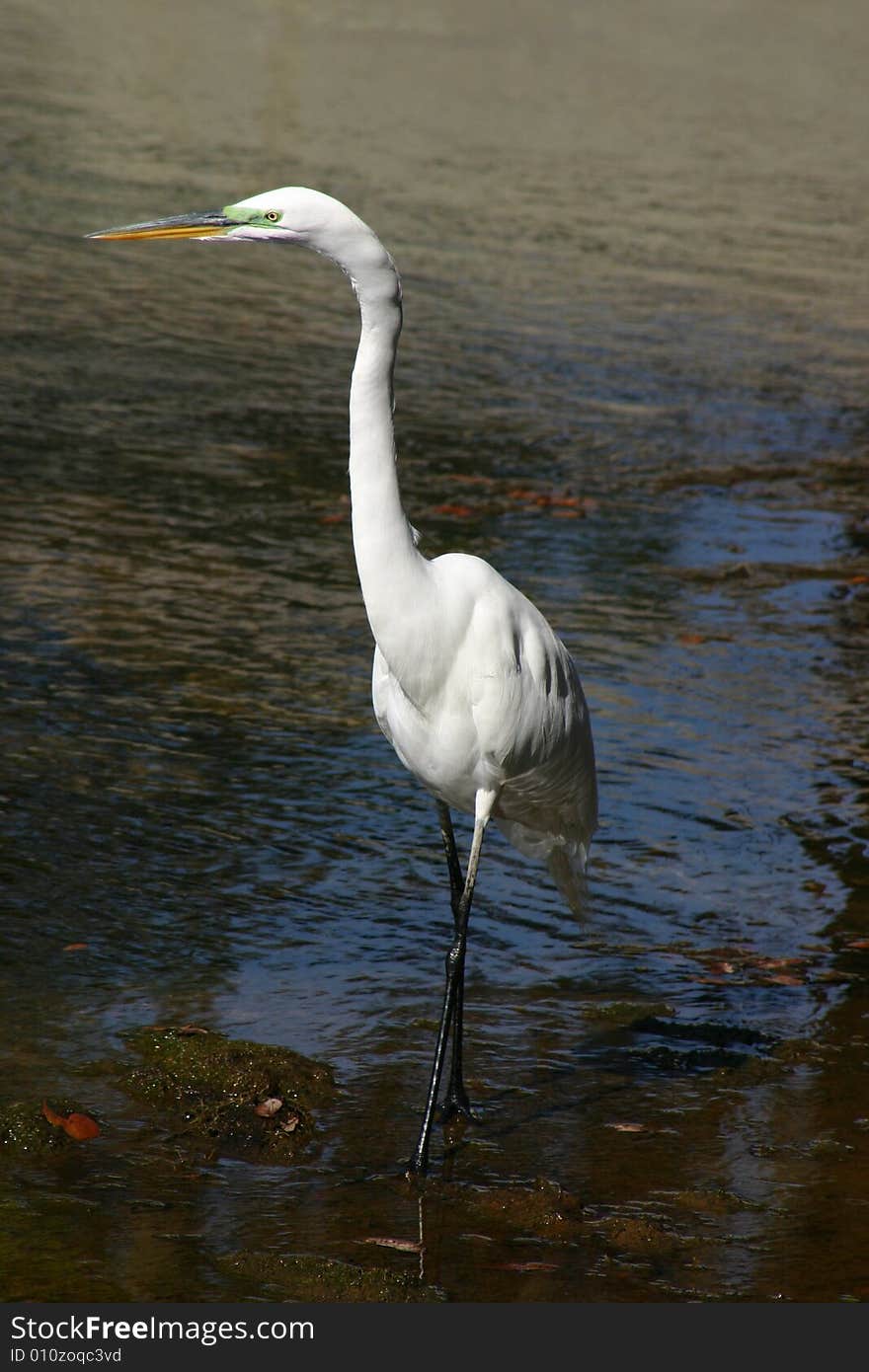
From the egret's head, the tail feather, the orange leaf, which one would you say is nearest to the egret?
the egret's head

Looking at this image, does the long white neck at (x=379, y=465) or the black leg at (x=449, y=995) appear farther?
the black leg at (x=449, y=995)

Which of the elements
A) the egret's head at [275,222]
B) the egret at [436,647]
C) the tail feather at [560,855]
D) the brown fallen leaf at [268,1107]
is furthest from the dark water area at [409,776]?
the egret's head at [275,222]

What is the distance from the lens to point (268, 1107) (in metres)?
4.46

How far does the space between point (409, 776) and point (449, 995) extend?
239 cm

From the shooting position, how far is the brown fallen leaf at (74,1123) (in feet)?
14.1

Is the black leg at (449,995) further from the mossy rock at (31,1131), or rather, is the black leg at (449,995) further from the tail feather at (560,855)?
the mossy rock at (31,1131)

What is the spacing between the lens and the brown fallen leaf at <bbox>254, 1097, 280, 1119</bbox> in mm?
4453

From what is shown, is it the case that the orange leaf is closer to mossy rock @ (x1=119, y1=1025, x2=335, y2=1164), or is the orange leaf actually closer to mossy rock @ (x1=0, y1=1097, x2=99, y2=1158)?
mossy rock @ (x1=0, y1=1097, x2=99, y2=1158)

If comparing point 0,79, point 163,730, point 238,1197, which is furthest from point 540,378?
point 0,79

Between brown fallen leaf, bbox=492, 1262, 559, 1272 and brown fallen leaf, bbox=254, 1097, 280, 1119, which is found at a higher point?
brown fallen leaf, bbox=254, 1097, 280, 1119

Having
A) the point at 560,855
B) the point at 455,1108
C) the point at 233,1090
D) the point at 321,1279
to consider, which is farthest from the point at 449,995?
the point at 321,1279

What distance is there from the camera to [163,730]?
6.93m

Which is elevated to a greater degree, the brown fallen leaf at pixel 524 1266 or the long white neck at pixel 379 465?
the long white neck at pixel 379 465

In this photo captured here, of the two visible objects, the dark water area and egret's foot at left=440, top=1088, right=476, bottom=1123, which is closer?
the dark water area
